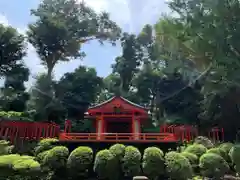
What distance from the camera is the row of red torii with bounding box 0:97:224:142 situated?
15.3 metres

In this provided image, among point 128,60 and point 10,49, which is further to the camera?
point 128,60

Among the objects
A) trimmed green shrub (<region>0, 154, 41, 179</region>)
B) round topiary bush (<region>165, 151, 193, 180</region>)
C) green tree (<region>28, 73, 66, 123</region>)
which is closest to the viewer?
trimmed green shrub (<region>0, 154, 41, 179</region>)

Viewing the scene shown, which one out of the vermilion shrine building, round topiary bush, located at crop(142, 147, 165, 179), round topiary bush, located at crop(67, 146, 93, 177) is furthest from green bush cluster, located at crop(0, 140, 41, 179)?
the vermilion shrine building

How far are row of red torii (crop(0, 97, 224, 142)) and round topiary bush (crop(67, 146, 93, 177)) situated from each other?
2036mm

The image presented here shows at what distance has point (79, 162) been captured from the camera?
12.5m

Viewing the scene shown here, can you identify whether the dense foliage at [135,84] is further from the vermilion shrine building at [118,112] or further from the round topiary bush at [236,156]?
the vermilion shrine building at [118,112]

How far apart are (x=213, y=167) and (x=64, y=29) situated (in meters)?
18.9

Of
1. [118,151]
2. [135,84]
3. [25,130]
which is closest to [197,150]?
[118,151]

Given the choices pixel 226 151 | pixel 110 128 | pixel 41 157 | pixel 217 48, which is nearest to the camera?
pixel 41 157

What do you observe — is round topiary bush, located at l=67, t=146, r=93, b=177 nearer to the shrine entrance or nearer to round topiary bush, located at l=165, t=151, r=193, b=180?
round topiary bush, located at l=165, t=151, r=193, b=180

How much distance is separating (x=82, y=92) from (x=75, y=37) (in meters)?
5.80

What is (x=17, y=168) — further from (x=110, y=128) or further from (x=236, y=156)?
(x=236, y=156)

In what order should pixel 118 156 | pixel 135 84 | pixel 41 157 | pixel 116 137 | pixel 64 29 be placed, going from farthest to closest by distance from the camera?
pixel 135 84 < pixel 64 29 < pixel 116 137 < pixel 41 157 < pixel 118 156

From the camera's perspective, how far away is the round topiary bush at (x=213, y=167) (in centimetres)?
1241
